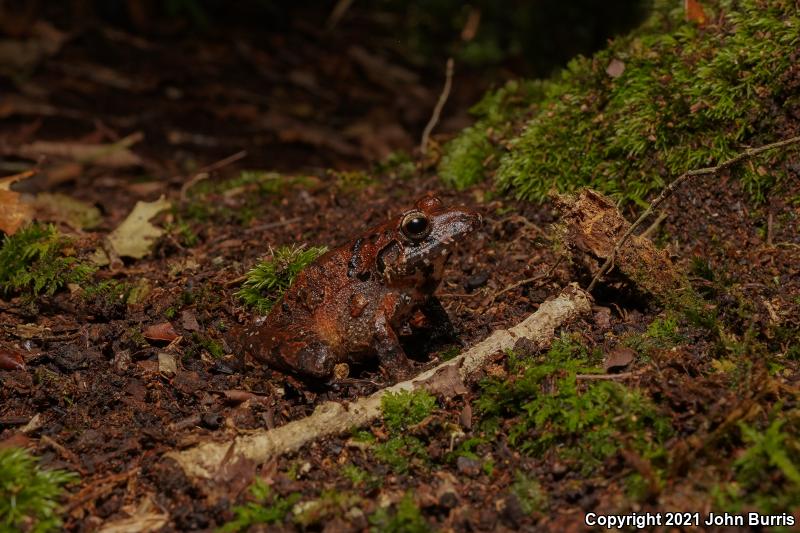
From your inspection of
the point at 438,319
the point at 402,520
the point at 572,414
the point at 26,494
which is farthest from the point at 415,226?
the point at 26,494

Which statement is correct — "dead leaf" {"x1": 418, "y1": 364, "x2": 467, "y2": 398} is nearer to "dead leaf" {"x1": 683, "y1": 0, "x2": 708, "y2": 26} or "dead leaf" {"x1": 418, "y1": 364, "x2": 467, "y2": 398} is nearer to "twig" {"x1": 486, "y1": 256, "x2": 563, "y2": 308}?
"twig" {"x1": 486, "y1": 256, "x2": 563, "y2": 308}

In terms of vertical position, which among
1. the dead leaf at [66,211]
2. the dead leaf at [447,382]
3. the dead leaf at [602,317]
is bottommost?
the dead leaf at [66,211]

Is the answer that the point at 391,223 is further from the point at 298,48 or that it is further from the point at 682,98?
the point at 298,48

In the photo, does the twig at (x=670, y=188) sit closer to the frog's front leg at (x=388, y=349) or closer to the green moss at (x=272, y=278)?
the frog's front leg at (x=388, y=349)

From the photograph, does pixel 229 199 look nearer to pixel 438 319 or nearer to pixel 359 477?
pixel 438 319

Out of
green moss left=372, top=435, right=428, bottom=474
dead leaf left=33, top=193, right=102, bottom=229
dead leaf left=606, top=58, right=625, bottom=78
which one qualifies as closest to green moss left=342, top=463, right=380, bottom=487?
green moss left=372, top=435, right=428, bottom=474

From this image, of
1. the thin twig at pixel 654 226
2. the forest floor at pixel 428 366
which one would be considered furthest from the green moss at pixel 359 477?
the thin twig at pixel 654 226

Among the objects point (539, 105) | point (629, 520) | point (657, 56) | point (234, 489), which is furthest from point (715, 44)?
point (234, 489)
